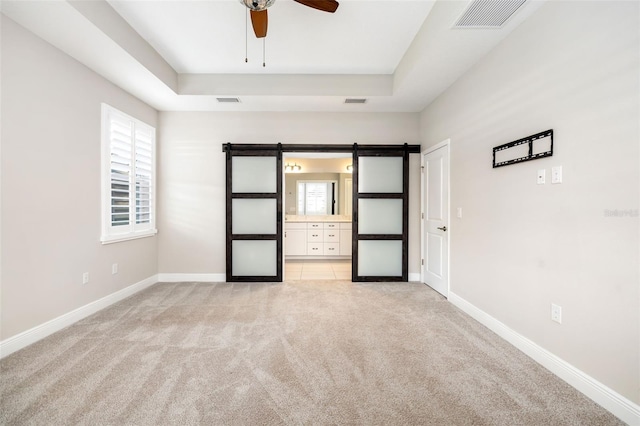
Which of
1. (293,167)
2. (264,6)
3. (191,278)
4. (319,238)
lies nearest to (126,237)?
(191,278)

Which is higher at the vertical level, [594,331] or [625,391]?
[594,331]

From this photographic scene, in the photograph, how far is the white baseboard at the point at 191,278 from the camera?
4574 millimetres

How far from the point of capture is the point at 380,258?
4.66 meters

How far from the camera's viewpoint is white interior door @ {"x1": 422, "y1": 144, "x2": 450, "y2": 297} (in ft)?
12.5

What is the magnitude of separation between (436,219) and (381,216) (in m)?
0.87

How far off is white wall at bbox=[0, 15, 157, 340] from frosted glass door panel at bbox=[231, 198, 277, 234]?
1722 mm

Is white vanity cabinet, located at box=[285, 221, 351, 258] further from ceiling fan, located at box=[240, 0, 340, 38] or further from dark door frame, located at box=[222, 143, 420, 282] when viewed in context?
ceiling fan, located at box=[240, 0, 340, 38]

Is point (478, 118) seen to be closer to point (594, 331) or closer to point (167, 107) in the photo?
point (594, 331)

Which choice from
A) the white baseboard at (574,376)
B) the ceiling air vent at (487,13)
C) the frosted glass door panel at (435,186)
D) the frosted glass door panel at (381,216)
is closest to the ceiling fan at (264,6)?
the ceiling air vent at (487,13)

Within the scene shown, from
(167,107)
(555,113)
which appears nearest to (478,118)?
(555,113)

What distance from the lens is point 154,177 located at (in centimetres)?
445

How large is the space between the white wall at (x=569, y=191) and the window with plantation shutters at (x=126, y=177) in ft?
13.8

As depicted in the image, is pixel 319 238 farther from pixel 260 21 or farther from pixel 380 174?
pixel 260 21

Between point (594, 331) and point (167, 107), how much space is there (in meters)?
5.29
